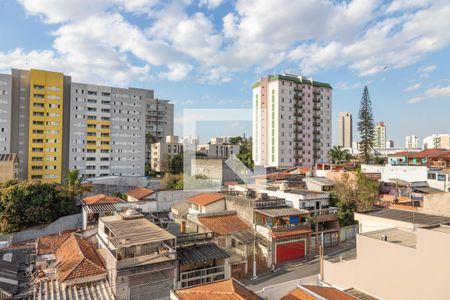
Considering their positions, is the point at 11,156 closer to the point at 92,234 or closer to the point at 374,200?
the point at 92,234

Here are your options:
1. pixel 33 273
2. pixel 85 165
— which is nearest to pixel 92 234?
pixel 33 273

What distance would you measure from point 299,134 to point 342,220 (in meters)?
29.6

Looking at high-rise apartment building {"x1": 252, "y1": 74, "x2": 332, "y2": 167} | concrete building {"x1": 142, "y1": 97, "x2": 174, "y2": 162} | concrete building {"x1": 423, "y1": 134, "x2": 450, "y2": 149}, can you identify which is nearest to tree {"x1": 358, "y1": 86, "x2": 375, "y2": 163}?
high-rise apartment building {"x1": 252, "y1": 74, "x2": 332, "y2": 167}

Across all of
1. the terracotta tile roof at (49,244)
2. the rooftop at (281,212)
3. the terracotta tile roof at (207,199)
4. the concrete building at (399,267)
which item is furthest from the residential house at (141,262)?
the terracotta tile roof at (207,199)

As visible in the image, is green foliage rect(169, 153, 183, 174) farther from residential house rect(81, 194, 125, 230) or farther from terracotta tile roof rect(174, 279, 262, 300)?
terracotta tile roof rect(174, 279, 262, 300)

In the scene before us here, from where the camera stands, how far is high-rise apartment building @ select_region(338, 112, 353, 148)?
110 metres

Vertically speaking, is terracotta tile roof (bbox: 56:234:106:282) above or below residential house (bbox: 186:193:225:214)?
below

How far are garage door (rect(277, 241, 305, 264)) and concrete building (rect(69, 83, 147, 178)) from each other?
37.1 m

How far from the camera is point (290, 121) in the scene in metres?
48.9

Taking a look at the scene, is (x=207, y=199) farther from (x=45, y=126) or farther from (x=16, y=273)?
(x=45, y=126)

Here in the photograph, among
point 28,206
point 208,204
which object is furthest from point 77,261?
point 28,206

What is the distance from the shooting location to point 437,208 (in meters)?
16.0

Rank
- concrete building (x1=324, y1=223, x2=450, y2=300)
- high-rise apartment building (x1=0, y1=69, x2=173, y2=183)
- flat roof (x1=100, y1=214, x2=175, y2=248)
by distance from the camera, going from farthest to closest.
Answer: high-rise apartment building (x1=0, y1=69, x2=173, y2=183)
flat roof (x1=100, y1=214, x2=175, y2=248)
concrete building (x1=324, y1=223, x2=450, y2=300)

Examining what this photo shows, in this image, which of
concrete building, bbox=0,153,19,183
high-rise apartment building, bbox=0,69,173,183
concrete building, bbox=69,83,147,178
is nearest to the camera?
concrete building, bbox=0,153,19,183
